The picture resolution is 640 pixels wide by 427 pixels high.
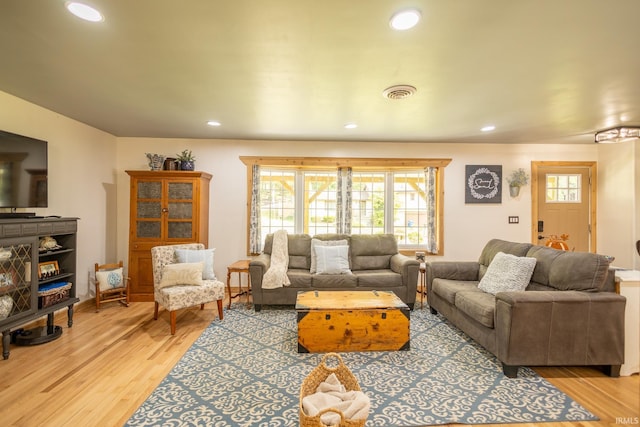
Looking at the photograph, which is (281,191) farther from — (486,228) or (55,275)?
(486,228)

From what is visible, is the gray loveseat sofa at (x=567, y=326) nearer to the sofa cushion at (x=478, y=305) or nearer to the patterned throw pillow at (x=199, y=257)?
the sofa cushion at (x=478, y=305)

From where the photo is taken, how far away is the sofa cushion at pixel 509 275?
2770mm

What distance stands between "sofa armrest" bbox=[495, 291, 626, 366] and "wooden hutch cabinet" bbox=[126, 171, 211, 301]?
3.87 metres

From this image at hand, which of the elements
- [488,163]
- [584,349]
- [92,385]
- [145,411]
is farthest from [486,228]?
[92,385]

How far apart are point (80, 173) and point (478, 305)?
4.94m

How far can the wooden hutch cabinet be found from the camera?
4.11 m

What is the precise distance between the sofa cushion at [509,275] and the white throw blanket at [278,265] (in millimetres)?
2279

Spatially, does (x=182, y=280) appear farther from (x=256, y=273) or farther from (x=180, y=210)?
(x=180, y=210)

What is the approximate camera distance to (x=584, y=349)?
2.24m

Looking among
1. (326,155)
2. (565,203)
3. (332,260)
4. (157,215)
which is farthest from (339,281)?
(565,203)

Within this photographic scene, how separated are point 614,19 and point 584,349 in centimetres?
228

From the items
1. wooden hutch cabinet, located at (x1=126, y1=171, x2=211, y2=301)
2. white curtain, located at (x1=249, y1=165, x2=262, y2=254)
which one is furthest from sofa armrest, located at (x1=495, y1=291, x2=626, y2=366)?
wooden hutch cabinet, located at (x1=126, y1=171, x2=211, y2=301)

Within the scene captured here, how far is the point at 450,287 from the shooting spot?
320 centimetres

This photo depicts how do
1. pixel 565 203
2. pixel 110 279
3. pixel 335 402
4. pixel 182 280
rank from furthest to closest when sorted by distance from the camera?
pixel 565 203
pixel 110 279
pixel 182 280
pixel 335 402
